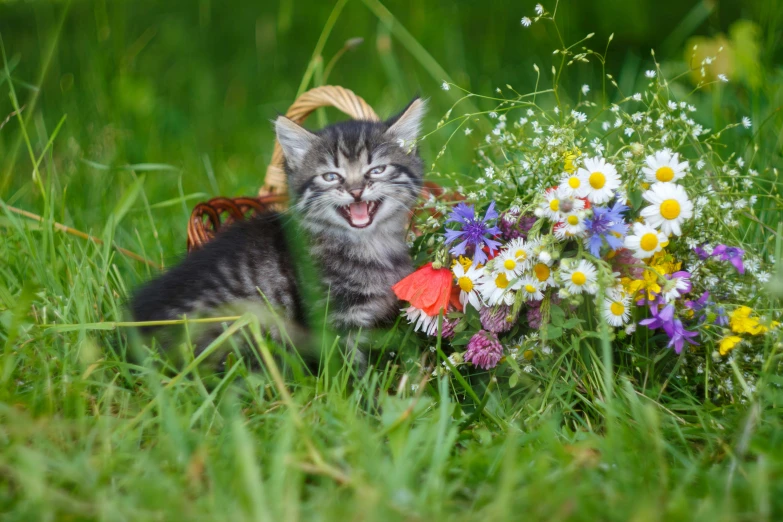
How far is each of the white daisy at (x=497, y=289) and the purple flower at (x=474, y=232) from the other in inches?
2.7

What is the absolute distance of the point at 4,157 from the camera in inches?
124

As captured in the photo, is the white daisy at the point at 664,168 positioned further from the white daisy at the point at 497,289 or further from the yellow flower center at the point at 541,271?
the white daisy at the point at 497,289

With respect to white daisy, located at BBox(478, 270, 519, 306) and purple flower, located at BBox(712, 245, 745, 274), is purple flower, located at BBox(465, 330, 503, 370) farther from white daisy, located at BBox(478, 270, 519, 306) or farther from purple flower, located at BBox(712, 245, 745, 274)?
purple flower, located at BBox(712, 245, 745, 274)

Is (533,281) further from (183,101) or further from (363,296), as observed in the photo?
(183,101)

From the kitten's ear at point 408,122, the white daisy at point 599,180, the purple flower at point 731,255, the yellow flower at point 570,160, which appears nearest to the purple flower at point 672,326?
the purple flower at point 731,255

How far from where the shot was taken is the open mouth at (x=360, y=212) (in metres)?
2.31

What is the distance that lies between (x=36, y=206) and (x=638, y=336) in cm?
235

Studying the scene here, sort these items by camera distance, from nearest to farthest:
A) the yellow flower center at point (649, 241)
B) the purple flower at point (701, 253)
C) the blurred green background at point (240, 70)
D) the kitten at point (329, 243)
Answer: the yellow flower center at point (649, 241)
the purple flower at point (701, 253)
the kitten at point (329, 243)
the blurred green background at point (240, 70)

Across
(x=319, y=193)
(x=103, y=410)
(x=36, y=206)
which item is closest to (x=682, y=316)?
(x=319, y=193)

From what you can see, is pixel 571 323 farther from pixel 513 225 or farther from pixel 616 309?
pixel 513 225

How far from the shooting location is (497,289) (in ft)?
6.18

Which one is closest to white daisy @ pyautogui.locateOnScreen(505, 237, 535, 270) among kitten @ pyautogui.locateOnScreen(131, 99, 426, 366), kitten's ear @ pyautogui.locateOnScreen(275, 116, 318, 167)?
kitten @ pyautogui.locateOnScreen(131, 99, 426, 366)

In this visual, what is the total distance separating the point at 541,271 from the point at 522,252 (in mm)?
70

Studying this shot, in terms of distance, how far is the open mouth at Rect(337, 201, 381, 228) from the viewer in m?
2.31
